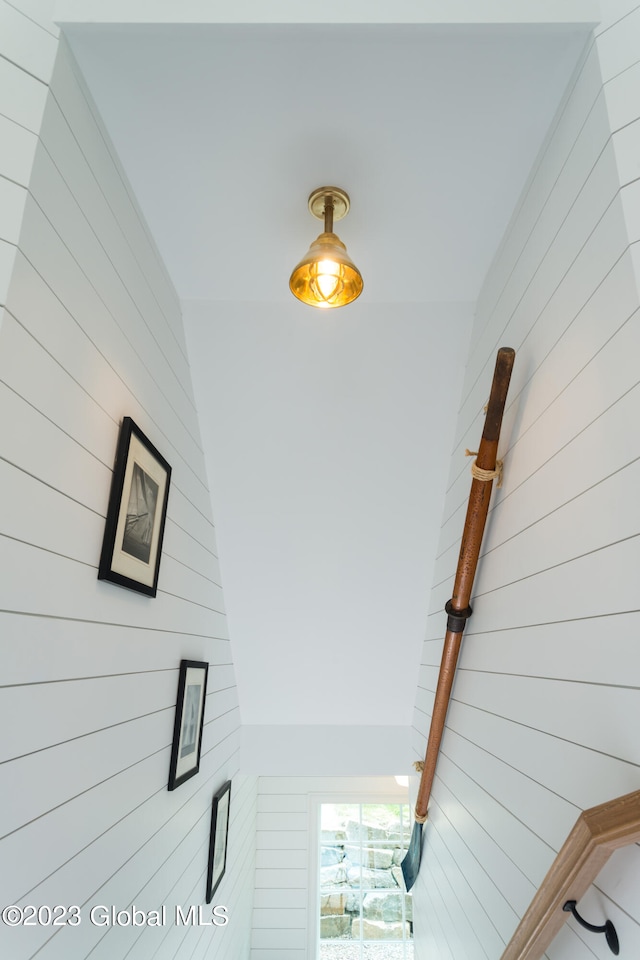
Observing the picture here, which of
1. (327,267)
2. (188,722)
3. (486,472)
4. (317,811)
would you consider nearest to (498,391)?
(486,472)

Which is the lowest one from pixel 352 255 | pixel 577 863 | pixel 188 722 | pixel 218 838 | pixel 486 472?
pixel 218 838

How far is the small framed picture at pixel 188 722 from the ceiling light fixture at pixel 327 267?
117cm

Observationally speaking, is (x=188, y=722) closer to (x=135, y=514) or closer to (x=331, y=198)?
(x=135, y=514)

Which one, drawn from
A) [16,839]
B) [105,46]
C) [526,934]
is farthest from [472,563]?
[105,46]

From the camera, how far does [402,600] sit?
2.38m

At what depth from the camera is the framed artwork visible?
1.19m

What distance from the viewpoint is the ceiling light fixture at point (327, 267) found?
1266mm

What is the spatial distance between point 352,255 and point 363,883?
13.7ft

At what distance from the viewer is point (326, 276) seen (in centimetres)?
137

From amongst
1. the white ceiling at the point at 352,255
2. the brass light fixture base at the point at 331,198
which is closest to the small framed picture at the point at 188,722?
the white ceiling at the point at 352,255

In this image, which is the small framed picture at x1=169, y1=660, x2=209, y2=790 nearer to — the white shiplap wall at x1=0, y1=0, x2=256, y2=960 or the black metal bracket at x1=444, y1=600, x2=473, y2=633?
the white shiplap wall at x1=0, y1=0, x2=256, y2=960

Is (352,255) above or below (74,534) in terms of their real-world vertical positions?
above

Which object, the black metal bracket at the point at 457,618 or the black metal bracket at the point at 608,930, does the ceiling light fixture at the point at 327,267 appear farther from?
the black metal bracket at the point at 608,930

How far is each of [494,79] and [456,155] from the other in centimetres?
18
